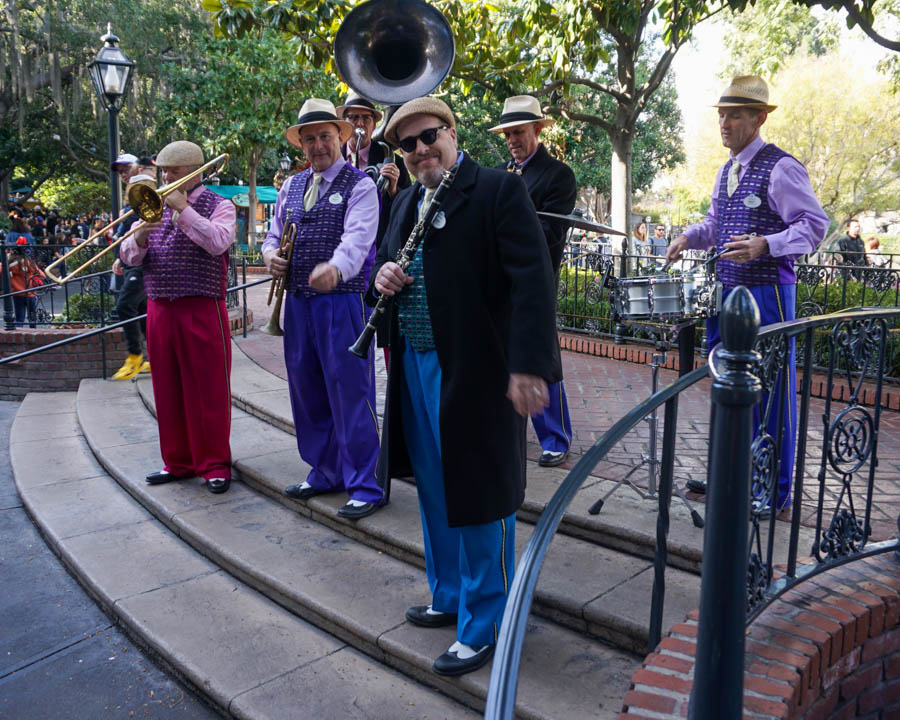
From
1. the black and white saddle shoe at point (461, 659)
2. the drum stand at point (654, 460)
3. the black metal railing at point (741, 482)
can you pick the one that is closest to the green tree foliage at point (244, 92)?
the drum stand at point (654, 460)

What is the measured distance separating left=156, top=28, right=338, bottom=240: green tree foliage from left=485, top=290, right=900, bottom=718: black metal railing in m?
17.0

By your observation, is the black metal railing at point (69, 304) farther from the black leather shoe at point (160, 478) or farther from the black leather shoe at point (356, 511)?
the black leather shoe at point (356, 511)

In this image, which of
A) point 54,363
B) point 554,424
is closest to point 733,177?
point 554,424

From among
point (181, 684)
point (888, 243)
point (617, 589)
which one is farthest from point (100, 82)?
point (888, 243)

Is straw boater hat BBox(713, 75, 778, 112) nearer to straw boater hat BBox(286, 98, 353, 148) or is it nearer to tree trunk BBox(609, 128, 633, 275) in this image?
straw boater hat BBox(286, 98, 353, 148)

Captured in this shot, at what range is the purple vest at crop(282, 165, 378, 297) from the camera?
4133 mm

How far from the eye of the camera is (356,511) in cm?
414

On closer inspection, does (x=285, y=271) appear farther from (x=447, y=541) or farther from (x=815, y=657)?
(x=815, y=657)

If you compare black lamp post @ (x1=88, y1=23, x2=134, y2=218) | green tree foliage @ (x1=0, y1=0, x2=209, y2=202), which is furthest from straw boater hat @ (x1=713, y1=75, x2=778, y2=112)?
green tree foliage @ (x1=0, y1=0, x2=209, y2=202)

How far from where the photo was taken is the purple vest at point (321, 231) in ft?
13.6

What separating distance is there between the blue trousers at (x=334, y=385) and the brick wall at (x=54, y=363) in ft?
16.2

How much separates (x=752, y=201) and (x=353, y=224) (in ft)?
6.44

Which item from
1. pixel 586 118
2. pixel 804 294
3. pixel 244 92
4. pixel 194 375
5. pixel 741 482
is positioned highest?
pixel 244 92

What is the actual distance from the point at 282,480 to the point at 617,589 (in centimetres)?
228
